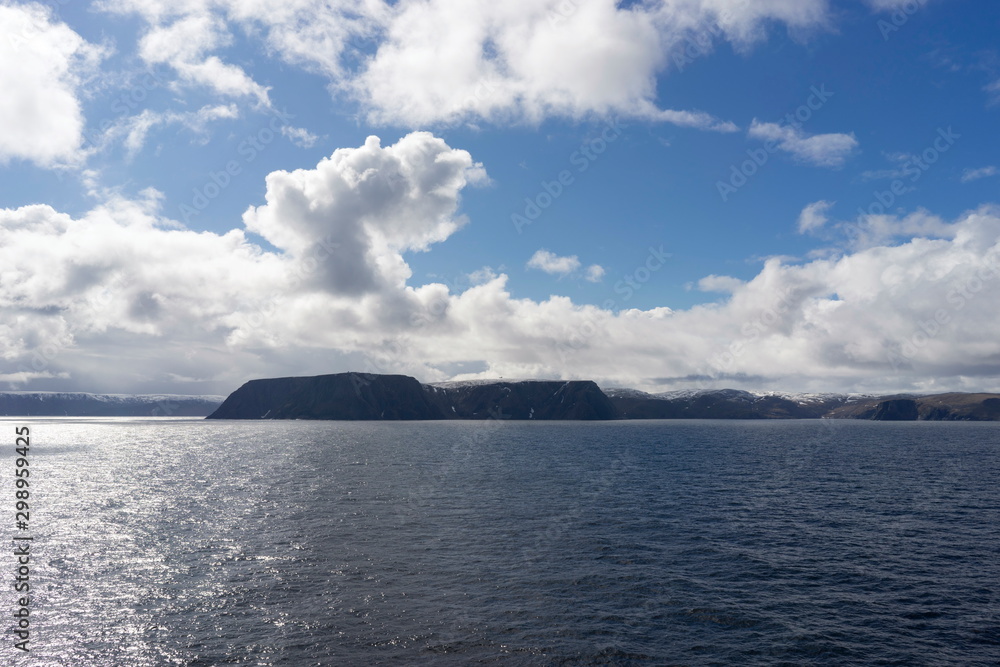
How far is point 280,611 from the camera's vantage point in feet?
126

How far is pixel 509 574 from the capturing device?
151 ft

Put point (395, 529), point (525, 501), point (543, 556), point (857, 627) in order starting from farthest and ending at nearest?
point (525, 501) → point (395, 529) → point (543, 556) → point (857, 627)

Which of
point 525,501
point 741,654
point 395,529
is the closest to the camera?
point 741,654

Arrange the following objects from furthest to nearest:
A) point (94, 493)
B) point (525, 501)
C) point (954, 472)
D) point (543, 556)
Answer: point (954, 472) → point (94, 493) → point (525, 501) → point (543, 556)

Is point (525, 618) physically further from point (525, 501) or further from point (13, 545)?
point (13, 545)

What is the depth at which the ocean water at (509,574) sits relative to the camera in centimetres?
3359

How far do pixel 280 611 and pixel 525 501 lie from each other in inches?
1760

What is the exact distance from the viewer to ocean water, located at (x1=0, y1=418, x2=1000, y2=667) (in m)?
33.6

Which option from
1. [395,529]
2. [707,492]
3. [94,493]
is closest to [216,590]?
[395,529]

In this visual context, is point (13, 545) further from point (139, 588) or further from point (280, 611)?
point (280, 611)

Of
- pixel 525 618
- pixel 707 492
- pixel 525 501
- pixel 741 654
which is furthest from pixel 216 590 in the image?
pixel 707 492

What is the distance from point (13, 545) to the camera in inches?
2144

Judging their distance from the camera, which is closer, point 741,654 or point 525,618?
point 741,654

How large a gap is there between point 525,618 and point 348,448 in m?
149
